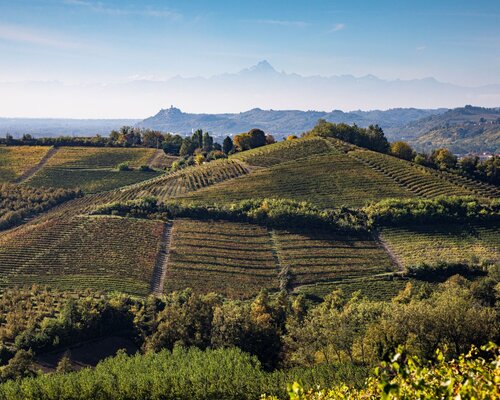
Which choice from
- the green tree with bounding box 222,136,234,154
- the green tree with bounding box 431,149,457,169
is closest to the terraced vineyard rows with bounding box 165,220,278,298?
the green tree with bounding box 222,136,234,154

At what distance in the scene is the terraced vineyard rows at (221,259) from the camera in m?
60.6

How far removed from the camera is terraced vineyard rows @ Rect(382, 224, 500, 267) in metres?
66.1

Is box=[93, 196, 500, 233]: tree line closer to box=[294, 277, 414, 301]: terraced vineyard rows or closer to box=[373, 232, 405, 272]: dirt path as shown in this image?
box=[373, 232, 405, 272]: dirt path

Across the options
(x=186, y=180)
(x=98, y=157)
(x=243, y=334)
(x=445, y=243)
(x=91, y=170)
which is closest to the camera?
(x=243, y=334)

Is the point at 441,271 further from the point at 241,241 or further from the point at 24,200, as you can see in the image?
the point at 24,200

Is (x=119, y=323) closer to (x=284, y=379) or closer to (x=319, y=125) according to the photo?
(x=284, y=379)

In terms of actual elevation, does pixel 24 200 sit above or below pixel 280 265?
above

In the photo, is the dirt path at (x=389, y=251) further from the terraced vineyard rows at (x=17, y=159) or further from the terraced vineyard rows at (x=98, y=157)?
the terraced vineyard rows at (x=17, y=159)

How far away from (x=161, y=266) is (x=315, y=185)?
42.6 m

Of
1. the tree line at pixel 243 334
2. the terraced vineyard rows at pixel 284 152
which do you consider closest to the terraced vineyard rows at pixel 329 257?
the tree line at pixel 243 334

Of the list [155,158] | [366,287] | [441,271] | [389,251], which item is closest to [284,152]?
[155,158]

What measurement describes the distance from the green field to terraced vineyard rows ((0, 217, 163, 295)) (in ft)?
98.3

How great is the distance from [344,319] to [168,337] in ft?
61.6

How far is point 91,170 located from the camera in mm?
118812
